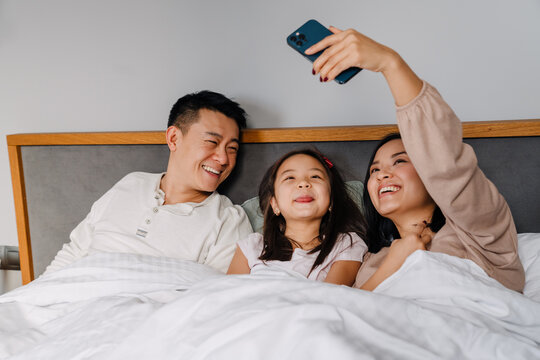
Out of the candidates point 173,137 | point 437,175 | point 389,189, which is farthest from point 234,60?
point 437,175

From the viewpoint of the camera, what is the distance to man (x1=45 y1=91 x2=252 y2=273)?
126 cm

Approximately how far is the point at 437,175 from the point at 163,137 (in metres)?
0.99

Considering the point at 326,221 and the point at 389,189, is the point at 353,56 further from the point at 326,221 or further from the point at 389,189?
the point at 326,221

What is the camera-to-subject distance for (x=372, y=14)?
54.3 inches

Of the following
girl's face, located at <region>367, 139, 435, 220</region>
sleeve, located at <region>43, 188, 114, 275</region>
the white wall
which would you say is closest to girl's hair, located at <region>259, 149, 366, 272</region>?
girl's face, located at <region>367, 139, 435, 220</region>

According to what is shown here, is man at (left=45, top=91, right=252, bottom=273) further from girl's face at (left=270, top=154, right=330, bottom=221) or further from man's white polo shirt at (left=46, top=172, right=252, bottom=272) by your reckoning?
girl's face at (left=270, top=154, right=330, bottom=221)

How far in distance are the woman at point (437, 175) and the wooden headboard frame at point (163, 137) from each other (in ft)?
1.05

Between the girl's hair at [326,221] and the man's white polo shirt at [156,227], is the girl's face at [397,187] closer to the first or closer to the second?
the girl's hair at [326,221]

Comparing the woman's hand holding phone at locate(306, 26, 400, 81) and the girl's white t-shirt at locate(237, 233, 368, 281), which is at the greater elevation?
the woman's hand holding phone at locate(306, 26, 400, 81)

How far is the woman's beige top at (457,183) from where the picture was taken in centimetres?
81

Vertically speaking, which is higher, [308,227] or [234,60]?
[234,60]

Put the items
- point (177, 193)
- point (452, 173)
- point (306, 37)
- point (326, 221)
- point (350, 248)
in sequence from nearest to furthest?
point (452, 173) → point (306, 37) → point (350, 248) → point (326, 221) → point (177, 193)

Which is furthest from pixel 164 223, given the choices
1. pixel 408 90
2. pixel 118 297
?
pixel 408 90

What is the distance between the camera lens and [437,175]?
818 mm
